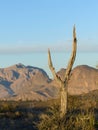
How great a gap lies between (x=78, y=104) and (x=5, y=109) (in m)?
5.14

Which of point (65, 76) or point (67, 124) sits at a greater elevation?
point (65, 76)

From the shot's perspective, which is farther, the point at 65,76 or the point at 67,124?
the point at 65,76

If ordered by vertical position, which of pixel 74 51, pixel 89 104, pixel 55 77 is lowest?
pixel 89 104

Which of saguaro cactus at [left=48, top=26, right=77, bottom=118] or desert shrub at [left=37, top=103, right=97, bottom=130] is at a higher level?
saguaro cactus at [left=48, top=26, right=77, bottom=118]

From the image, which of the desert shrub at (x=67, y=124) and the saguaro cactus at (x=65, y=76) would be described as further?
the saguaro cactus at (x=65, y=76)

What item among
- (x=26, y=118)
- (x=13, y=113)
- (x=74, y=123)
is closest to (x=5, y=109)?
(x=13, y=113)

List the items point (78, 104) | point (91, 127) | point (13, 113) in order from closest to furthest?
1. point (91, 127)
2. point (13, 113)
3. point (78, 104)

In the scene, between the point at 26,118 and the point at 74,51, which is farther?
the point at 26,118

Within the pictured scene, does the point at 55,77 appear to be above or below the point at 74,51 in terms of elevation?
below

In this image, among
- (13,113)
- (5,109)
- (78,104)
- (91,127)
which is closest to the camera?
(91,127)

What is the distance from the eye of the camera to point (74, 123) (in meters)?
19.4

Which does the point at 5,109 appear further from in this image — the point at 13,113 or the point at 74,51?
the point at 74,51

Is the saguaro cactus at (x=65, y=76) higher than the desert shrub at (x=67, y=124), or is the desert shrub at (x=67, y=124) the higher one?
the saguaro cactus at (x=65, y=76)

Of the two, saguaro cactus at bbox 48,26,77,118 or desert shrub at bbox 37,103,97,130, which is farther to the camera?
saguaro cactus at bbox 48,26,77,118
